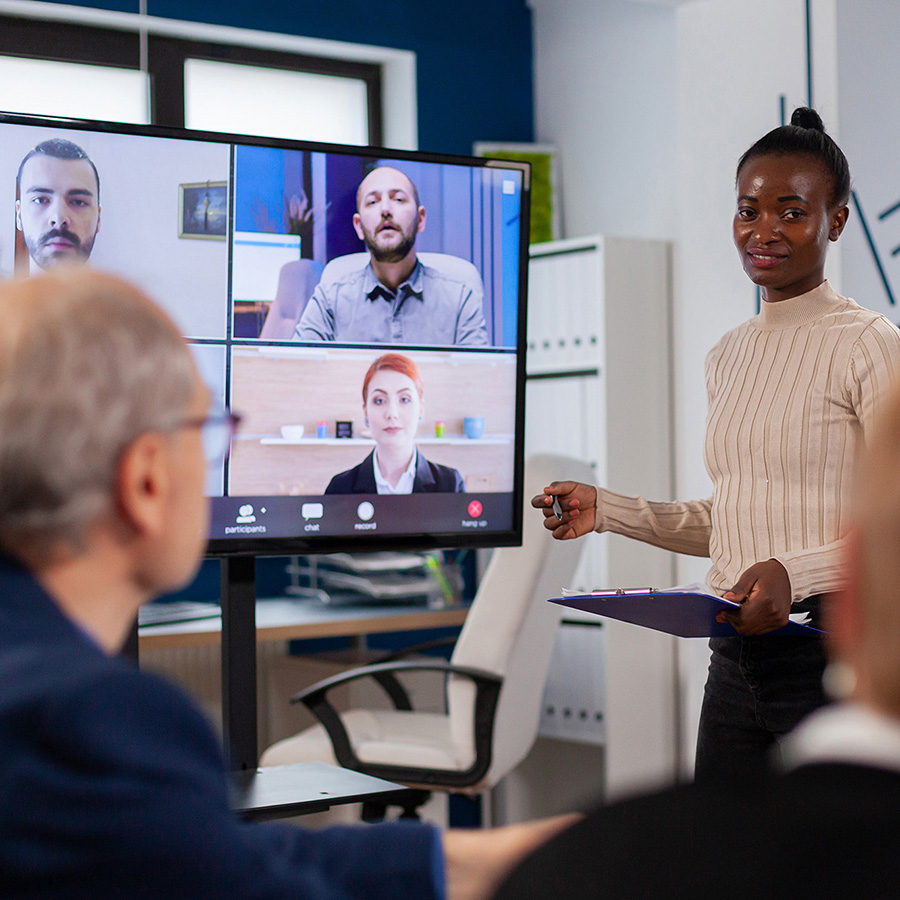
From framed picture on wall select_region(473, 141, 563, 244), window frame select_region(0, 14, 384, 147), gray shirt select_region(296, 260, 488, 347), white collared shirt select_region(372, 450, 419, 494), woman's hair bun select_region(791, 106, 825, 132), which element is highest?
window frame select_region(0, 14, 384, 147)

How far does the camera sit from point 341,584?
12.3 feet

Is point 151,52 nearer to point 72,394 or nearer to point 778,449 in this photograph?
point 778,449

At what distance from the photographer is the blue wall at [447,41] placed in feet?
13.5

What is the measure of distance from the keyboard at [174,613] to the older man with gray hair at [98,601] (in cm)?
249

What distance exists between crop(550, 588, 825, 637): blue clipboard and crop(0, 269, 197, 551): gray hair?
99cm

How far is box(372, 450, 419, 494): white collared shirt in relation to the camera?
196cm

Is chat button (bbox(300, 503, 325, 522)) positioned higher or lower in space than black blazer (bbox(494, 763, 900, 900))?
higher

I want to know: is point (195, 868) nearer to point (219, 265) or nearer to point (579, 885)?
point (579, 885)

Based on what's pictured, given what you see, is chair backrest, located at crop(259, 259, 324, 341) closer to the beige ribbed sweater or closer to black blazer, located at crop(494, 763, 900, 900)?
the beige ribbed sweater

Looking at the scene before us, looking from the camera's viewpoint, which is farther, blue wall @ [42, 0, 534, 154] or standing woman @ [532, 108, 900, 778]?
blue wall @ [42, 0, 534, 154]

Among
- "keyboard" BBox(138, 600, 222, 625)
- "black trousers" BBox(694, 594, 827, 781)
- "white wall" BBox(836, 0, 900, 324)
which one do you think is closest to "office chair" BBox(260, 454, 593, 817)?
"keyboard" BBox(138, 600, 222, 625)

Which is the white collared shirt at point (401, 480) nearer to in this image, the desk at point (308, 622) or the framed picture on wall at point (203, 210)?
the framed picture on wall at point (203, 210)

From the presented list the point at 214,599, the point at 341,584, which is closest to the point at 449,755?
the point at 341,584

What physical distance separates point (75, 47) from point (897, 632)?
384 centimetres
